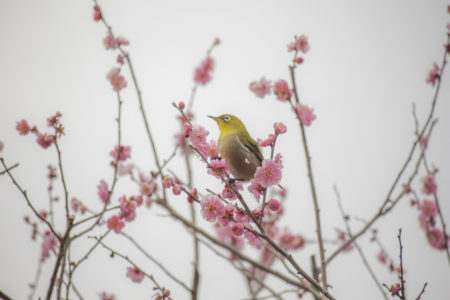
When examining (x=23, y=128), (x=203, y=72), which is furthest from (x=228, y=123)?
(x=203, y=72)

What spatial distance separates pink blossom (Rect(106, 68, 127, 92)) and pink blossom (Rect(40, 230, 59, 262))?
220cm

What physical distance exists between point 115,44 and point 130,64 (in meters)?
0.92

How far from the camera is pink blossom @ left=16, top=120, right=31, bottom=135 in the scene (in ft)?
14.4

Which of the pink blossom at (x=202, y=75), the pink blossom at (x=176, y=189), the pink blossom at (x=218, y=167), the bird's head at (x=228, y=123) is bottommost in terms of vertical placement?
the pink blossom at (x=176, y=189)

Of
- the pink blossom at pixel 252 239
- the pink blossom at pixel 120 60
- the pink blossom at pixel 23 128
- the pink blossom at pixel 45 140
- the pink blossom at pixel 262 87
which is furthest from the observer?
the pink blossom at pixel 262 87

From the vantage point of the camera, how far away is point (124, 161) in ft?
15.6

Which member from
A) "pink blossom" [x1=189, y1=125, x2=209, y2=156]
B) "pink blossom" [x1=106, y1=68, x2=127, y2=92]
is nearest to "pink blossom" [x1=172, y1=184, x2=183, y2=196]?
"pink blossom" [x1=189, y1=125, x2=209, y2=156]

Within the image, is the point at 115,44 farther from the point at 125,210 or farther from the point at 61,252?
the point at 61,252

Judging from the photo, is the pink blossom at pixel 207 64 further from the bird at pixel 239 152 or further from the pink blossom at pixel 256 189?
the pink blossom at pixel 256 189

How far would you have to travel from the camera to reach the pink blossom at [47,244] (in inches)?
189

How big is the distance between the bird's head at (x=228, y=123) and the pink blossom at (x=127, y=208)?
1289 millimetres

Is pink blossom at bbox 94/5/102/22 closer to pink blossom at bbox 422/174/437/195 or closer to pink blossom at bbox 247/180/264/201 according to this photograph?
pink blossom at bbox 247/180/264/201

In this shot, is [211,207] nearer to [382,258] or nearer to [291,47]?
[291,47]

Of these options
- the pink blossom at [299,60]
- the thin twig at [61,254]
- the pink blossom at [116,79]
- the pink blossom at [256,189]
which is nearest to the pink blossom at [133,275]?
the thin twig at [61,254]
